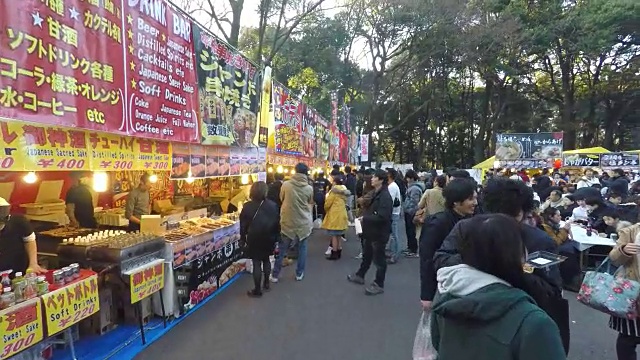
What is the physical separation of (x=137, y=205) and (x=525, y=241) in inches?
234

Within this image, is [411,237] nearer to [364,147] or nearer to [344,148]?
[344,148]

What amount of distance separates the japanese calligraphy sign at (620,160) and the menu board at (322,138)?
504 inches

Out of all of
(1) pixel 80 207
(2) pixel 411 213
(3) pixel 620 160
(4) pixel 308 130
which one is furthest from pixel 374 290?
(3) pixel 620 160

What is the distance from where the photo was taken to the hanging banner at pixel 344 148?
2100cm

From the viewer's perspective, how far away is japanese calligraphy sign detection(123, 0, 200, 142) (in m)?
4.13

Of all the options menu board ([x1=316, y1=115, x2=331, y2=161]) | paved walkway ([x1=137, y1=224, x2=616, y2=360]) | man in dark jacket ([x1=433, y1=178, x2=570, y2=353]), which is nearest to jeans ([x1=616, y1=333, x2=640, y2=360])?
man in dark jacket ([x1=433, y1=178, x2=570, y2=353])

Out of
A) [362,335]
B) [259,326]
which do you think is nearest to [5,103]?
[259,326]

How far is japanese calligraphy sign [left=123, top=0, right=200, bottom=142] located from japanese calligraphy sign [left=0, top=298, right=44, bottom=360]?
1.82 metres

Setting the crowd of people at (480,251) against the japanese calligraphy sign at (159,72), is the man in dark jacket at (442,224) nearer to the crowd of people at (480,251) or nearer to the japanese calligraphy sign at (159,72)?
the crowd of people at (480,251)

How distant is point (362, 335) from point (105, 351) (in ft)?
8.50

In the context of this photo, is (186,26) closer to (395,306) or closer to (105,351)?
(105,351)

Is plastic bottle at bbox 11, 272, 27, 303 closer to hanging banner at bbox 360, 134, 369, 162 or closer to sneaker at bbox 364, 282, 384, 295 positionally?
sneaker at bbox 364, 282, 384, 295

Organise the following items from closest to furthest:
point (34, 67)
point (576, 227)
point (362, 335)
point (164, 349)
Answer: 1. point (34, 67)
2. point (164, 349)
3. point (362, 335)
4. point (576, 227)

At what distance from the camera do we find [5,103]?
2.79 metres
